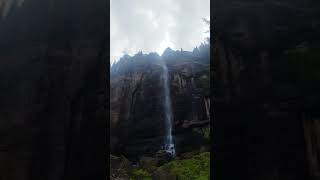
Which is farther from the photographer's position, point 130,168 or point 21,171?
point 130,168

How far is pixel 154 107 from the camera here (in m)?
22.8

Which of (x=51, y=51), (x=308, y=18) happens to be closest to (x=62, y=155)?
(x=51, y=51)

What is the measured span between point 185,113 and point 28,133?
19.9 m

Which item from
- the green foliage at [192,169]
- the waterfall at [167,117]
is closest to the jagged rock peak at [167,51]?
the waterfall at [167,117]

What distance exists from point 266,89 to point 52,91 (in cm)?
121

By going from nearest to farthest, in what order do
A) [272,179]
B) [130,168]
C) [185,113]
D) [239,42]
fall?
1. [272,179]
2. [239,42]
3. [130,168]
4. [185,113]

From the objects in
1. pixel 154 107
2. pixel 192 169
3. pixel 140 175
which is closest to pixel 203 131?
pixel 154 107

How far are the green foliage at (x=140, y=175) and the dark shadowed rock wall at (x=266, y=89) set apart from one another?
1240 centimetres

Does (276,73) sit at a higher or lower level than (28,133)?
higher

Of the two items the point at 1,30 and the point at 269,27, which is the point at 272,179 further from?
the point at 1,30

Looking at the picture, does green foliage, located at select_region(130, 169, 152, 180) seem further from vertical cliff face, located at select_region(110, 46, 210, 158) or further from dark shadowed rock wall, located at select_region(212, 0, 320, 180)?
dark shadowed rock wall, located at select_region(212, 0, 320, 180)

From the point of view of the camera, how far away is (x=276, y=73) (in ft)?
8.16

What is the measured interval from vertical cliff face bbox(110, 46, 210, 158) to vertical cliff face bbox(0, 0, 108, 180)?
1783cm

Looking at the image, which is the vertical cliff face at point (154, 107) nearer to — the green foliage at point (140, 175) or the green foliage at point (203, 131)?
the green foliage at point (203, 131)
